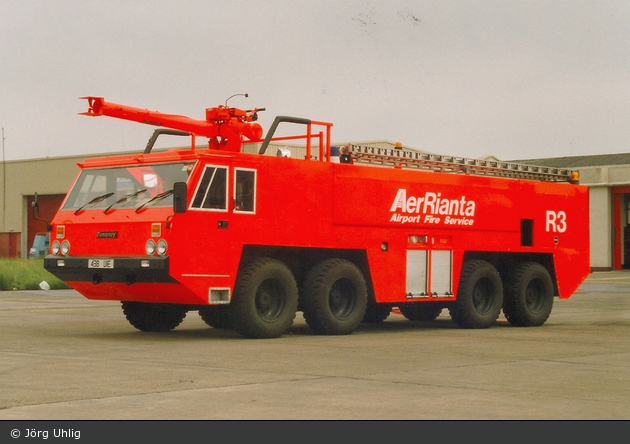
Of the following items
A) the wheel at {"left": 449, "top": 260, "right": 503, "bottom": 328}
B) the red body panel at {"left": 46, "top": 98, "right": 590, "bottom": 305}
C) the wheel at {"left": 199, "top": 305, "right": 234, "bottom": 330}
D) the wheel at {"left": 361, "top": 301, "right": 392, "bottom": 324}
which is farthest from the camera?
the wheel at {"left": 361, "top": 301, "right": 392, "bottom": 324}

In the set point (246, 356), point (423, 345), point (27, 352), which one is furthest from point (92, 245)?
point (423, 345)

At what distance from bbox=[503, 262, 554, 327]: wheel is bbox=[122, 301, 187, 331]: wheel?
5959mm

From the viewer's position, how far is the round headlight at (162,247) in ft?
44.1

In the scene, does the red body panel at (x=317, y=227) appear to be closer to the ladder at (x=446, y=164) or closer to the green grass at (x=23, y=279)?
the ladder at (x=446, y=164)

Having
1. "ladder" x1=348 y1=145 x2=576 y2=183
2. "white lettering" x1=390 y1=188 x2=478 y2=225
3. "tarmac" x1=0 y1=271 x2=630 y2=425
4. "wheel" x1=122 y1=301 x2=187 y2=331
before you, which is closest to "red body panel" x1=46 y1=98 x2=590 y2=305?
"white lettering" x1=390 y1=188 x2=478 y2=225

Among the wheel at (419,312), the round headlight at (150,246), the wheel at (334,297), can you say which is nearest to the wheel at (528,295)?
the wheel at (419,312)

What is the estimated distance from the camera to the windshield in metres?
14.0

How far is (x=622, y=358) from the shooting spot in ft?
39.9

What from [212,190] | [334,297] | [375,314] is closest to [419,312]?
[375,314]

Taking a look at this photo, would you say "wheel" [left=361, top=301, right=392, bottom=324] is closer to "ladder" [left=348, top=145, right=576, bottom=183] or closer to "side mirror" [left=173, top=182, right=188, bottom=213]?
"ladder" [left=348, top=145, right=576, bottom=183]

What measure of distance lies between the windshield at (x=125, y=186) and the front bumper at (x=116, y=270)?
30.7 inches

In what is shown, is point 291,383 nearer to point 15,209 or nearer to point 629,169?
point 629,169

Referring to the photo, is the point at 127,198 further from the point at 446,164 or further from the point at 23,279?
the point at 23,279

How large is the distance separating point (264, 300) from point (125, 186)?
8.16 ft
